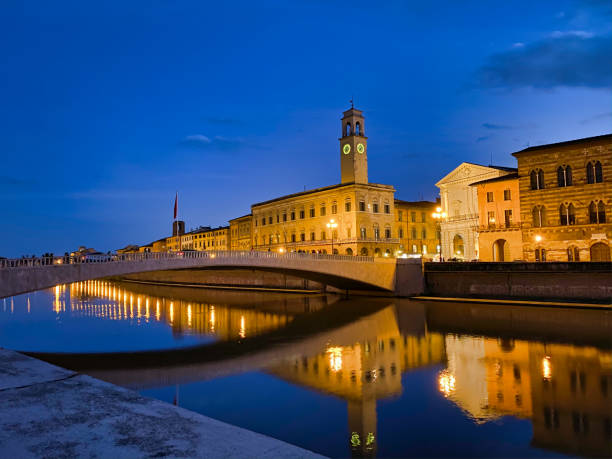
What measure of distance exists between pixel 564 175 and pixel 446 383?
3111 centimetres

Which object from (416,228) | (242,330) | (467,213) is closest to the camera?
(242,330)

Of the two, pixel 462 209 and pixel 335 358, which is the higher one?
pixel 462 209

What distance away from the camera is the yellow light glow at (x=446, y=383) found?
14.2m

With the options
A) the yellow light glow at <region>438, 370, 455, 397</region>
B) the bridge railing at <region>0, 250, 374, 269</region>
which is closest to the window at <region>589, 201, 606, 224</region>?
the bridge railing at <region>0, 250, 374, 269</region>

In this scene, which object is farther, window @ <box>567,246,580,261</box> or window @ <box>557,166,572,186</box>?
window @ <box>557,166,572,186</box>

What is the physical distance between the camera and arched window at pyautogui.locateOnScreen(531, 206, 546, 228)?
4050cm

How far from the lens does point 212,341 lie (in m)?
24.0

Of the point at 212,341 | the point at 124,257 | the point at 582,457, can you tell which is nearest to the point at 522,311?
the point at 212,341

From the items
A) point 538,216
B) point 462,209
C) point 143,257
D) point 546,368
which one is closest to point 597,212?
point 538,216

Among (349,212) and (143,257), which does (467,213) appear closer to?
(349,212)

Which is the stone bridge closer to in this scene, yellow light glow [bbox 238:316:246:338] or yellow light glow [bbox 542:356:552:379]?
yellow light glow [bbox 238:316:246:338]

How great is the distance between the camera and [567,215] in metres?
39.0

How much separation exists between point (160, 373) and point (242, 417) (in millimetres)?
6542

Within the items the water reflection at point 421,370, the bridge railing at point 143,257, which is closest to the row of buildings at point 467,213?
the bridge railing at point 143,257
